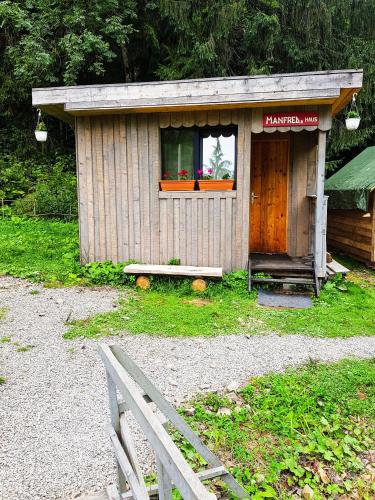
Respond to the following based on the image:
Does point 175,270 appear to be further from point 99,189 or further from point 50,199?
point 50,199

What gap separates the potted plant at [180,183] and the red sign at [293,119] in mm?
1603

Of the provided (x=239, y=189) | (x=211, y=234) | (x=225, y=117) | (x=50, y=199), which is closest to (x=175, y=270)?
(x=211, y=234)

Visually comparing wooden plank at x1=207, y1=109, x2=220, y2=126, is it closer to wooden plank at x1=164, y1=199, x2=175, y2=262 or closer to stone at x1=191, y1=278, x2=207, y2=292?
wooden plank at x1=164, y1=199, x2=175, y2=262

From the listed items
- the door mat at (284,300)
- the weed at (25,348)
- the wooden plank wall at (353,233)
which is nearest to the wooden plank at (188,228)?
the door mat at (284,300)

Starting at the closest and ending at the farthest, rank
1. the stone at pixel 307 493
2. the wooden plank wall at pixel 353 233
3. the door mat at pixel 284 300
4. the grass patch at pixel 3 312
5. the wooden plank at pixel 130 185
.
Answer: the stone at pixel 307 493
the grass patch at pixel 3 312
the door mat at pixel 284 300
the wooden plank at pixel 130 185
the wooden plank wall at pixel 353 233

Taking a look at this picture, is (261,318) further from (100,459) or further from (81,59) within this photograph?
(81,59)

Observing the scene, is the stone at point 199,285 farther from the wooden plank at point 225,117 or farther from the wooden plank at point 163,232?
the wooden plank at point 225,117

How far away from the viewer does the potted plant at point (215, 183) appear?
21.6ft

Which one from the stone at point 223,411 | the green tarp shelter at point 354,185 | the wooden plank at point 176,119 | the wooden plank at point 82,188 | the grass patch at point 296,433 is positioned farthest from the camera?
the green tarp shelter at point 354,185

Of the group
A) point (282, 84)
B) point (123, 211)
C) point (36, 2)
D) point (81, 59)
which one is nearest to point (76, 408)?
point (123, 211)

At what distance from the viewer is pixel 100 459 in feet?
8.43

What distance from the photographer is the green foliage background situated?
452 inches

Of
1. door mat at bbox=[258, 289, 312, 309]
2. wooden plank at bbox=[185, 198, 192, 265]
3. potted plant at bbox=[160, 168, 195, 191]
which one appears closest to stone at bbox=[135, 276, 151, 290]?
wooden plank at bbox=[185, 198, 192, 265]

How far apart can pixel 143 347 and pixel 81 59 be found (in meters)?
10.1
